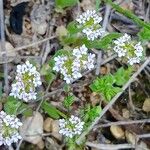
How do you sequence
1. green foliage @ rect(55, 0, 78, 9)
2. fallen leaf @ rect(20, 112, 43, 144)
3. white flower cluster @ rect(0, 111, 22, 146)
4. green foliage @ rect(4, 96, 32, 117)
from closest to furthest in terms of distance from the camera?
white flower cluster @ rect(0, 111, 22, 146) < green foliage @ rect(4, 96, 32, 117) < fallen leaf @ rect(20, 112, 43, 144) < green foliage @ rect(55, 0, 78, 9)

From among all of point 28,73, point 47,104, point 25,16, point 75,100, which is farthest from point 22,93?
point 25,16

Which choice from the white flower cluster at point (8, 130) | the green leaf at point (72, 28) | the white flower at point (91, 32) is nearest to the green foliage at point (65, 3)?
the green leaf at point (72, 28)

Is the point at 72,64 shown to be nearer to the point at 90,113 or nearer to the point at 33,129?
the point at 90,113

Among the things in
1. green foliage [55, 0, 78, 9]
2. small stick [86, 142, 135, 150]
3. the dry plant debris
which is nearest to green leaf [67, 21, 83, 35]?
the dry plant debris

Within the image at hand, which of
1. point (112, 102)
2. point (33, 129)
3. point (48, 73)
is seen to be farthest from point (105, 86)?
point (33, 129)

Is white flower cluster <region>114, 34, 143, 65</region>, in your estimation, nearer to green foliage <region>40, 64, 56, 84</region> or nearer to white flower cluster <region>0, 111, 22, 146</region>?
green foliage <region>40, 64, 56, 84</region>

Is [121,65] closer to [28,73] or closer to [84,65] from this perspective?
[84,65]
